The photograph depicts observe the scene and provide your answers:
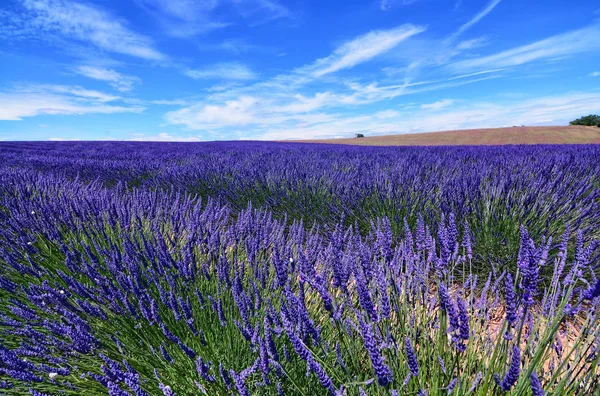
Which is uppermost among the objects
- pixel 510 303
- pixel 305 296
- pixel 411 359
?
pixel 510 303

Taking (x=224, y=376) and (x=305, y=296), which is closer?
(x=224, y=376)

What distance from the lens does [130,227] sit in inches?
81.4

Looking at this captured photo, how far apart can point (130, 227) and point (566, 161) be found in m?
6.06

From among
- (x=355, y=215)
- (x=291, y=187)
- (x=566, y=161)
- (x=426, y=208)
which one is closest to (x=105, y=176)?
(x=291, y=187)

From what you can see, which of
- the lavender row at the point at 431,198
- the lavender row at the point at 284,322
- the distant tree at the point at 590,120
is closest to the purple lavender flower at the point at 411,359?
the lavender row at the point at 284,322

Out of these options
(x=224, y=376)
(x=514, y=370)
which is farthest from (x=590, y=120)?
(x=224, y=376)

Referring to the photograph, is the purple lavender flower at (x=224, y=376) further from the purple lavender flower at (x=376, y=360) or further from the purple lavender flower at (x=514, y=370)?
the purple lavender flower at (x=514, y=370)

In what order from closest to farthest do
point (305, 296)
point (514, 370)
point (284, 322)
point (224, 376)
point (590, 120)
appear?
1. point (514, 370)
2. point (284, 322)
3. point (224, 376)
4. point (305, 296)
5. point (590, 120)

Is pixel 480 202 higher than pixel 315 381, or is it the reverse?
pixel 480 202

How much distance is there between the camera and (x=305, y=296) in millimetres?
1418

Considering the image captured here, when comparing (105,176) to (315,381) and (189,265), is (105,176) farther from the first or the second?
(315,381)

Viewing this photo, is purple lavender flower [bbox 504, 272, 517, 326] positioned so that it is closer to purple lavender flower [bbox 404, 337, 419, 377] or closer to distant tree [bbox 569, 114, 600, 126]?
purple lavender flower [bbox 404, 337, 419, 377]

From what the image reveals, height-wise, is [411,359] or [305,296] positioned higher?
[411,359]

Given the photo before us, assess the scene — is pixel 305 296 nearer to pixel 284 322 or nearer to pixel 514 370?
pixel 284 322
